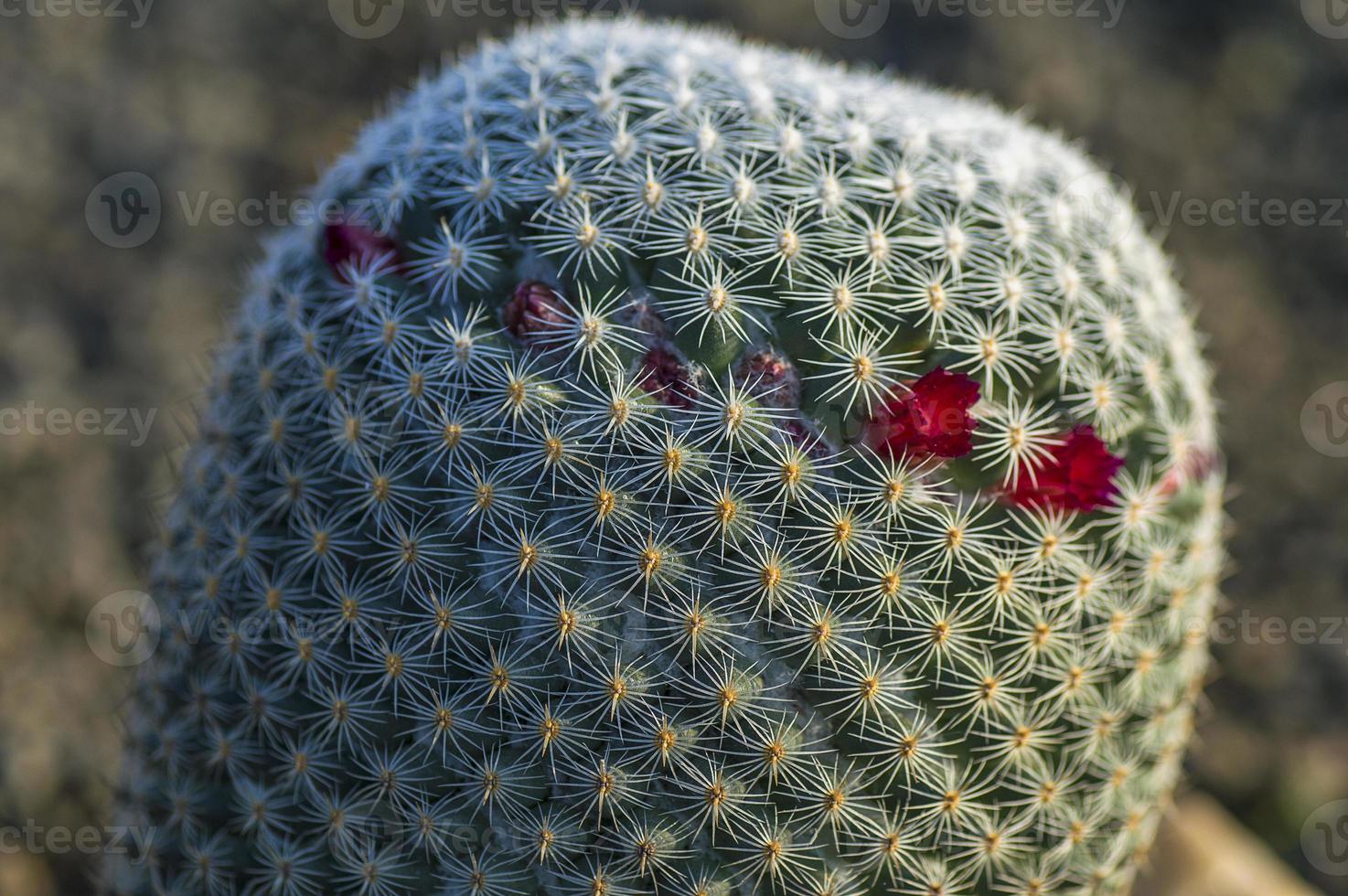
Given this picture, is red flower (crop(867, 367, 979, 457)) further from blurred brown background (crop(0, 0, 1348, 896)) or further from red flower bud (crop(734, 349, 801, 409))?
blurred brown background (crop(0, 0, 1348, 896))

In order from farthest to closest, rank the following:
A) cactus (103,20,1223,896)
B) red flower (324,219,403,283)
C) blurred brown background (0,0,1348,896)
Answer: blurred brown background (0,0,1348,896) < red flower (324,219,403,283) < cactus (103,20,1223,896)

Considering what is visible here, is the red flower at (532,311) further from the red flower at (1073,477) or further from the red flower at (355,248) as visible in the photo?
the red flower at (1073,477)

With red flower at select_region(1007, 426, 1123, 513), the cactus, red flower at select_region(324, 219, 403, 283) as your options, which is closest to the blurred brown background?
the cactus

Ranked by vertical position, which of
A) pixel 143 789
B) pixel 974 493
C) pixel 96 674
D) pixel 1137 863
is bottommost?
pixel 96 674

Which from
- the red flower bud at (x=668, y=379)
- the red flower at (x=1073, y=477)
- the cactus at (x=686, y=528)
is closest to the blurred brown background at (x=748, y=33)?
the cactus at (x=686, y=528)

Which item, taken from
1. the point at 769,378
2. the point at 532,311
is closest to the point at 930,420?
the point at 769,378

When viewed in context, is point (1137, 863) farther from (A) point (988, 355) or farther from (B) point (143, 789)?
(B) point (143, 789)

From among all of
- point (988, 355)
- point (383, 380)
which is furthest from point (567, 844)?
point (988, 355)
